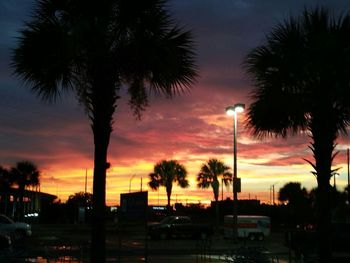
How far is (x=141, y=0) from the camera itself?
13.9 meters

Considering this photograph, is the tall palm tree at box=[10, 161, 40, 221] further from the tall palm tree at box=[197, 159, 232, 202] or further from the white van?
the white van

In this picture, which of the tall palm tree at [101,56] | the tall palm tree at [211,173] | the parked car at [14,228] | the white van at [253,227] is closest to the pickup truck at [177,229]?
the white van at [253,227]

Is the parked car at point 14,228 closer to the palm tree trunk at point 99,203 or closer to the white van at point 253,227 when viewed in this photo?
the white van at point 253,227

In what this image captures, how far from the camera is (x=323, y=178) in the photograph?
565 inches

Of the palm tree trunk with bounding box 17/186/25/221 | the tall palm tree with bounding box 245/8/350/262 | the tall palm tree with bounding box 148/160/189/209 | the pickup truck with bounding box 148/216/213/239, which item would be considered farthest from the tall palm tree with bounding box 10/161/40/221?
the tall palm tree with bounding box 245/8/350/262

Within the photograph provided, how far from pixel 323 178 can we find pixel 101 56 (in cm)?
631

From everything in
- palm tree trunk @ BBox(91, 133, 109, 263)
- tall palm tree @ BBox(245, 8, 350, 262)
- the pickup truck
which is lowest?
the pickup truck

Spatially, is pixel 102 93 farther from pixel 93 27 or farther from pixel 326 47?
pixel 326 47

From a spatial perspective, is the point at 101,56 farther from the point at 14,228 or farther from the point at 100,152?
the point at 14,228

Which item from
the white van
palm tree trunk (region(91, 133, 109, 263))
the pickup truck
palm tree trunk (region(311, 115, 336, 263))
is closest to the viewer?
palm tree trunk (region(91, 133, 109, 263))

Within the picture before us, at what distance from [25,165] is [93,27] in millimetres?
55267

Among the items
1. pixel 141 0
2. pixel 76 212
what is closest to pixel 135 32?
pixel 141 0

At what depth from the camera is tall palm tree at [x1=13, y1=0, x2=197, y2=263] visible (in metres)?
Answer: 13.4

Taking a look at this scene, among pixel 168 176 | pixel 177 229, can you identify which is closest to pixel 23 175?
pixel 168 176
